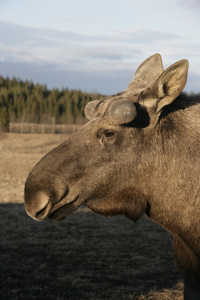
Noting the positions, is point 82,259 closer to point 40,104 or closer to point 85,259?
point 85,259

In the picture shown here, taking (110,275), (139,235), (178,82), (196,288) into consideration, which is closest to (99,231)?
(139,235)

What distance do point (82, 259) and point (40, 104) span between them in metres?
61.0

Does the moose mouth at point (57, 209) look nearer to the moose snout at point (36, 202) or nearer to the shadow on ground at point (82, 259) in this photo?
the moose snout at point (36, 202)

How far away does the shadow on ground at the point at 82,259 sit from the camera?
22.1 feet

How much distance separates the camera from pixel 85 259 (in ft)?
27.1

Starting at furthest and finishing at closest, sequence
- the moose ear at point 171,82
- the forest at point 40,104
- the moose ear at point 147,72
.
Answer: the forest at point 40,104
the moose ear at point 147,72
the moose ear at point 171,82

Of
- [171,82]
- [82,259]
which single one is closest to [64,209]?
[171,82]

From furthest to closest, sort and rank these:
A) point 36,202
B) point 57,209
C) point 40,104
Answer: point 40,104
point 57,209
point 36,202

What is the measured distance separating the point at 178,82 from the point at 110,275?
491cm

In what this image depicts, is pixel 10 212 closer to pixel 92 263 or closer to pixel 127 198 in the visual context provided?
pixel 92 263

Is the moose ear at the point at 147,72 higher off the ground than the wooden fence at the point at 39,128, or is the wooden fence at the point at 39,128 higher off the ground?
the moose ear at the point at 147,72

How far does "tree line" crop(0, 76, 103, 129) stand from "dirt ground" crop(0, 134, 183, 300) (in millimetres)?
47980

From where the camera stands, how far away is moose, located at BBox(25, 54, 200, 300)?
3482 millimetres

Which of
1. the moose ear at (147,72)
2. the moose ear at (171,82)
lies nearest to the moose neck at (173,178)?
the moose ear at (171,82)
